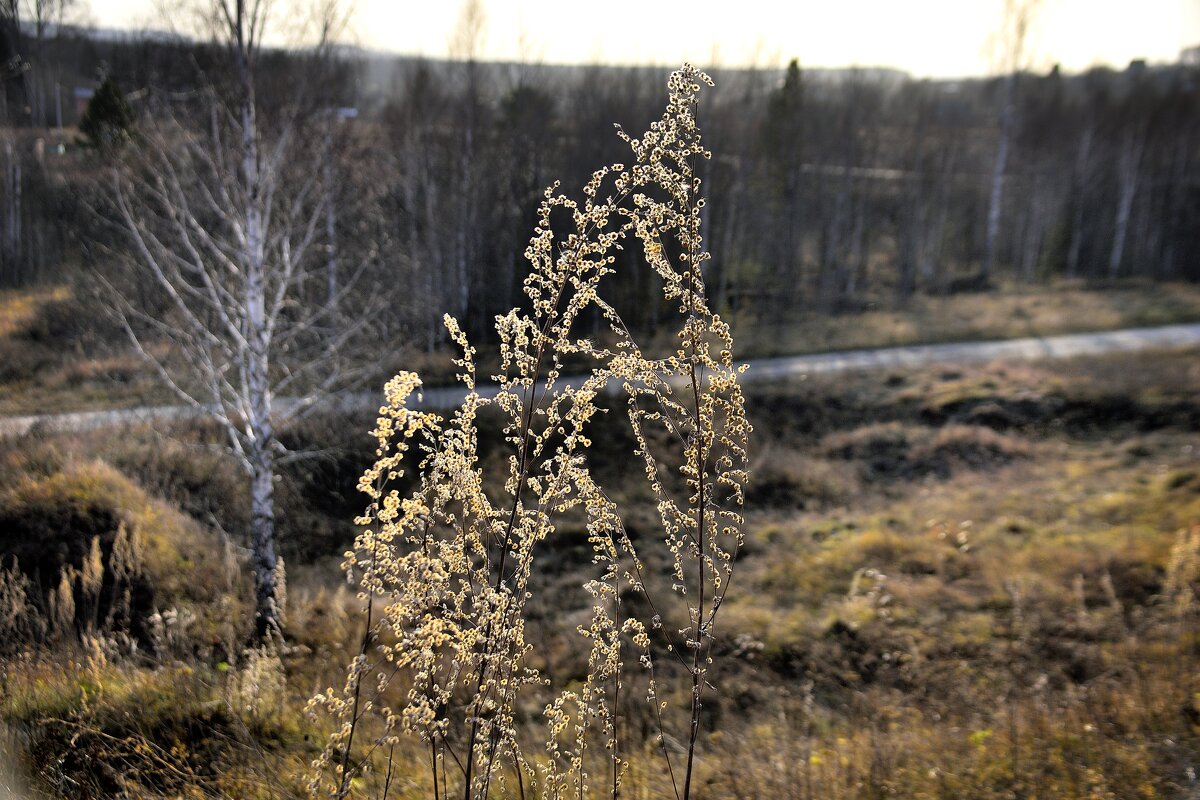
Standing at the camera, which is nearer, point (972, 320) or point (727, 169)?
point (727, 169)

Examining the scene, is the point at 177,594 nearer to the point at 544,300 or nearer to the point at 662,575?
the point at 662,575

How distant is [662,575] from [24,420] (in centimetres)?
942

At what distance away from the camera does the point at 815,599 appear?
891cm

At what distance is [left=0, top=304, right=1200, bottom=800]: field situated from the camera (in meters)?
3.90

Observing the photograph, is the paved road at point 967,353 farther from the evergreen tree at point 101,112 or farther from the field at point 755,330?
the evergreen tree at point 101,112

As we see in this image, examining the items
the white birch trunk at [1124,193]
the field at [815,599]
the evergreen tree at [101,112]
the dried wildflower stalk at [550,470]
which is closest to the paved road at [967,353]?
the field at [815,599]

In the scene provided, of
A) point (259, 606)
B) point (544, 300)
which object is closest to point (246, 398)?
point (259, 606)

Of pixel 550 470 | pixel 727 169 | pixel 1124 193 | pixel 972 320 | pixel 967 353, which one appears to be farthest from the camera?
pixel 1124 193

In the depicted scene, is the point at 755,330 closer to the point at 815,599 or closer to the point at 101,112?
the point at 815,599

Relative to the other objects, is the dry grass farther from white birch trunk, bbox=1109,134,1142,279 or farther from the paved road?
white birch trunk, bbox=1109,134,1142,279

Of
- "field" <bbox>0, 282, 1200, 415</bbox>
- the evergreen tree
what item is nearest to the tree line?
the evergreen tree

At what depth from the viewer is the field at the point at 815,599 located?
3.90 metres

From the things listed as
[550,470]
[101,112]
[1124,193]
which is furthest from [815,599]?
[1124,193]

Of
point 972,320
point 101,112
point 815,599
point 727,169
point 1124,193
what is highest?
point 1124,193
